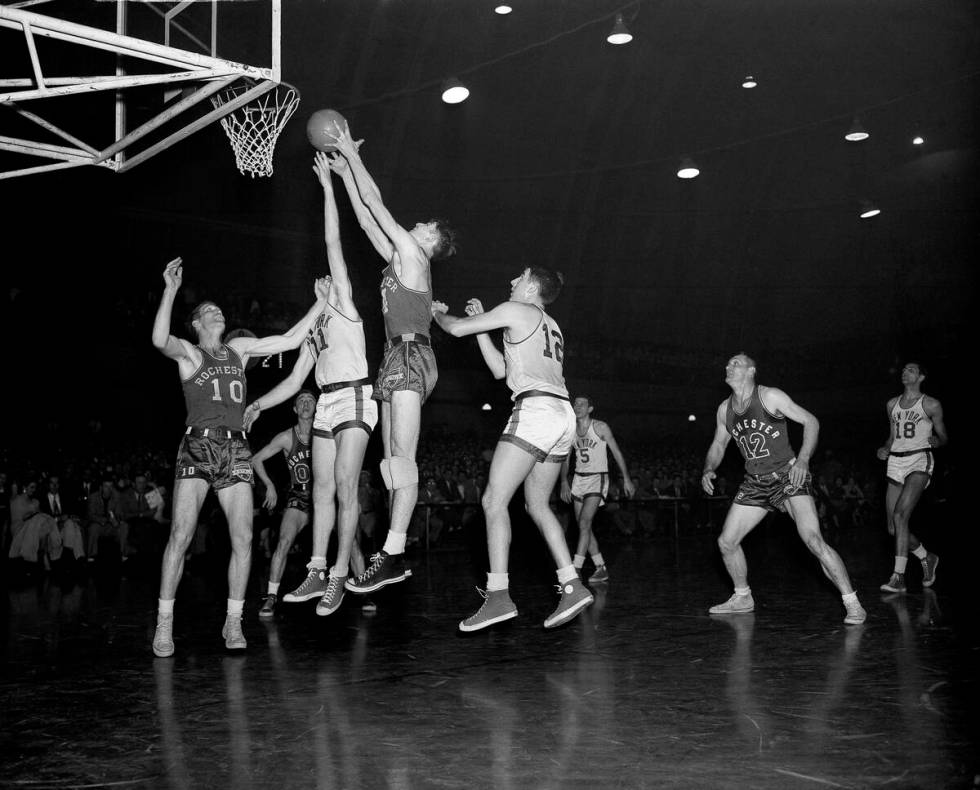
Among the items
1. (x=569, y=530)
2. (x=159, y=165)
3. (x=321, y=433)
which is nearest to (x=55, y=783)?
(x=321, y=433)

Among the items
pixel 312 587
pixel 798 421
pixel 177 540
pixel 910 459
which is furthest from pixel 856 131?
pixel 177 540

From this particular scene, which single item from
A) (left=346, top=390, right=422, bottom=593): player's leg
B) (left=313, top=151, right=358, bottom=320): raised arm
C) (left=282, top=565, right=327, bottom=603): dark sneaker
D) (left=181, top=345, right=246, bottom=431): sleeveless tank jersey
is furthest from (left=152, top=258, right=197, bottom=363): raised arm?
(left=282, top=565, right=327, bottom=603): dark sneaker

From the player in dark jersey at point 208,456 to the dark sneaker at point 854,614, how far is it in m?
3.94

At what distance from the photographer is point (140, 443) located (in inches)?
664

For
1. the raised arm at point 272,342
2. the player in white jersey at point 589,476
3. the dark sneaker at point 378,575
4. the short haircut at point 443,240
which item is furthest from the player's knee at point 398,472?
the player in white jersey at point 589,476

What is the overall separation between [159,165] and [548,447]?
52.1ft

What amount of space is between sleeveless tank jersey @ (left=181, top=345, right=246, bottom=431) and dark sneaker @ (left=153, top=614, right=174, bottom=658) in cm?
118

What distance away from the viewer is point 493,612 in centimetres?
534

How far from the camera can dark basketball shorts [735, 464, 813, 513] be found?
20.9ft

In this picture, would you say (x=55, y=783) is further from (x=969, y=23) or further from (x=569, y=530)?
(x=969, y=23)

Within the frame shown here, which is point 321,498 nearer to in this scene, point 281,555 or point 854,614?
point 281,555

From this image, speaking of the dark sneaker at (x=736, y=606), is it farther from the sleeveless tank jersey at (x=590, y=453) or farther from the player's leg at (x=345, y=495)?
the sleeveless tank jersey at (x=590, y=453)

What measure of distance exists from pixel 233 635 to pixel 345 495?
1.17 metres

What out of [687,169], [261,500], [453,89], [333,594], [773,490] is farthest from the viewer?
[687,169]
